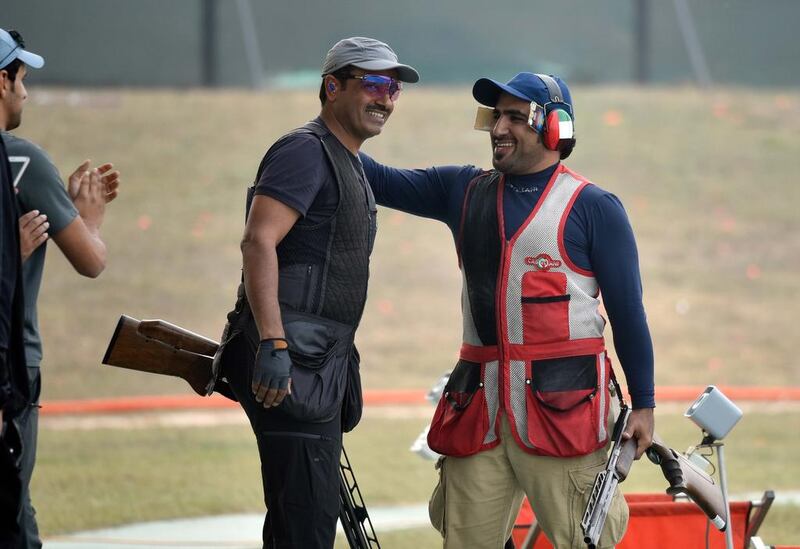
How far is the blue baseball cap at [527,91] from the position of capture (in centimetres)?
363

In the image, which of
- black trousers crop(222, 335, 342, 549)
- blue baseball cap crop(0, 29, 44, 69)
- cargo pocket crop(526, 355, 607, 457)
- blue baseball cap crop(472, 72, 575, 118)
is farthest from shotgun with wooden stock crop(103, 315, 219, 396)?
blue baseball cap crop(472, 72, 575, 118)

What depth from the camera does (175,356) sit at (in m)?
3.65

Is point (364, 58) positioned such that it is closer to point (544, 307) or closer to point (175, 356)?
point (544, 307)

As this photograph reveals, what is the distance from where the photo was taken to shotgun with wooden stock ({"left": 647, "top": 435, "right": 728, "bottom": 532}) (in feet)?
11.8

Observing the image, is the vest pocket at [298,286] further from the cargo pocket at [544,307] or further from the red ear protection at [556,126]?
the red ear protection at [556,126]

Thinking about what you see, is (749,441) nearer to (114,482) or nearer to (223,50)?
(114,482)

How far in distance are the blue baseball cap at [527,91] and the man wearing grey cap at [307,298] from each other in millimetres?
314

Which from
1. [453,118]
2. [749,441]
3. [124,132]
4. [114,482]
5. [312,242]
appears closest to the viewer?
[312,242]

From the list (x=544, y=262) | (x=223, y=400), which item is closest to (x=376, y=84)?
(x=544, y=262)

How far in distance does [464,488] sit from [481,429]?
6.8 inches

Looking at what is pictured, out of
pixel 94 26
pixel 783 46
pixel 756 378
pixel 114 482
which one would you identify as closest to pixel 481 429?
pixel 114 482

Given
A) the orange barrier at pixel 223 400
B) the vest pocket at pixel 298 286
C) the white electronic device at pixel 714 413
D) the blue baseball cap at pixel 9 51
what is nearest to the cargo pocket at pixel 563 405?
the white electronic device at pixel 714 413

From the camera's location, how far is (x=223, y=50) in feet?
48.5

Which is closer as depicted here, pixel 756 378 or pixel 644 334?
pixel 644 334
